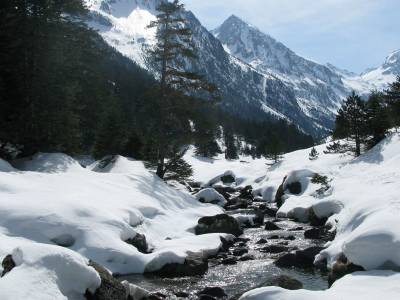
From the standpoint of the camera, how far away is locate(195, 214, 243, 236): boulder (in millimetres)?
27266

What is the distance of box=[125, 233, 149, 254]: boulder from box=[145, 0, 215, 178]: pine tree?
1577 centimetres

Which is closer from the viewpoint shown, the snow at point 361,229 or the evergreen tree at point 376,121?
the snow at point 361,229

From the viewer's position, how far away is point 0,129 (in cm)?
2920

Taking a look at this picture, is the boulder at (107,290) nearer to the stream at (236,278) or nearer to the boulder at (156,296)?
the boulder at (156,296)

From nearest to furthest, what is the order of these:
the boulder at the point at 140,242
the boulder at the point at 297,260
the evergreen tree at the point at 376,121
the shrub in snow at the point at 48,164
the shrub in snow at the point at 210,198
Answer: the boulder at the point at 297,260
the boulder at the point at 140,242
the shrub in snow at the point at 48,164
the shrub in snow at the point at 210,198
the evergreen tree at the point at 376,121

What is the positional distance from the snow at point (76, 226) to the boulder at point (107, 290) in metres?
0.33

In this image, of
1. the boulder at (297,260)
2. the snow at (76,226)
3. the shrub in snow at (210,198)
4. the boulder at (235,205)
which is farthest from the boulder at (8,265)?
the shrub in snow at (210,198)

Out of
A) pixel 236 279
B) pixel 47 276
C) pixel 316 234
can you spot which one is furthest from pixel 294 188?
pixel 47 276

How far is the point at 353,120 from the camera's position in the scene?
5272 cm

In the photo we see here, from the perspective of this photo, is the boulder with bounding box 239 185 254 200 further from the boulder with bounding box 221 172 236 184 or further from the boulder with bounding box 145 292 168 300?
the boulder with bounding box 145 292 168 300

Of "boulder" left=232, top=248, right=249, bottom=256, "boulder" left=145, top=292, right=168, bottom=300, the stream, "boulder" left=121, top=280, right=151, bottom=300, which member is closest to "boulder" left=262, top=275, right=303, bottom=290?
the stream

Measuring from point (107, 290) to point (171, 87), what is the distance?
87.1 ft

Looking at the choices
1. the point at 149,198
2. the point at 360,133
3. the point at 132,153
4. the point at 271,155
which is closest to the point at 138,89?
the point at 271,155

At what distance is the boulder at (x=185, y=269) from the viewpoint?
19.0 meters
